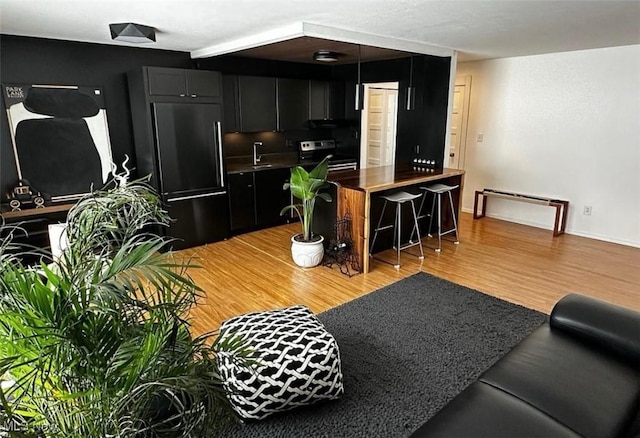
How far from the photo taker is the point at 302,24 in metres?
3.40

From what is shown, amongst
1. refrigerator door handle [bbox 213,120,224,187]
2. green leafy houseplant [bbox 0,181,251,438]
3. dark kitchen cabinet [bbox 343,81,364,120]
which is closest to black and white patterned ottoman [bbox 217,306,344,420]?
green leafy houseplant [bbox 0,181,251,438]

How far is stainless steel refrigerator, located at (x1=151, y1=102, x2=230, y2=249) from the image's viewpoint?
4578 mm

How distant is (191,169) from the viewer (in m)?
4.81

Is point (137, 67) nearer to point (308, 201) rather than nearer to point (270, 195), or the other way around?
point (270, 195)

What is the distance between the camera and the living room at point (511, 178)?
3842 mm

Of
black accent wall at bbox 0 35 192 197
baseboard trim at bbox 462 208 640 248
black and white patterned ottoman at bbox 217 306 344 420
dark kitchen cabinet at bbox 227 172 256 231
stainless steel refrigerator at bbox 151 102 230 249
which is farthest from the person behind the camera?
dark kitchen cabinet at bbox 227 172 256 231

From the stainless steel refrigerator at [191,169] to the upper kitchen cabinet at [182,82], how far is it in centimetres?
12

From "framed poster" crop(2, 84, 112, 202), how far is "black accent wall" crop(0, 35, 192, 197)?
0.25 ft

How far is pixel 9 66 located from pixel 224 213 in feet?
8.68

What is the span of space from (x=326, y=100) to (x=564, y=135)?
11.5 feet

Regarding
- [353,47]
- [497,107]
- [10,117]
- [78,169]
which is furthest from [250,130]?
[497,107]

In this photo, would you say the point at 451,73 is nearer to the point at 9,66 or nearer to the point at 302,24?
the point at 302,24

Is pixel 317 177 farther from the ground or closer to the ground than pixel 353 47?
closer to the ground

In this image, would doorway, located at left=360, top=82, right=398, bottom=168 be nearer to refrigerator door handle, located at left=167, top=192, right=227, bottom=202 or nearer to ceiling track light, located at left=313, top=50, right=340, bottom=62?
ceiling track light, located at left=313, top=50, right=340, bottom=62
